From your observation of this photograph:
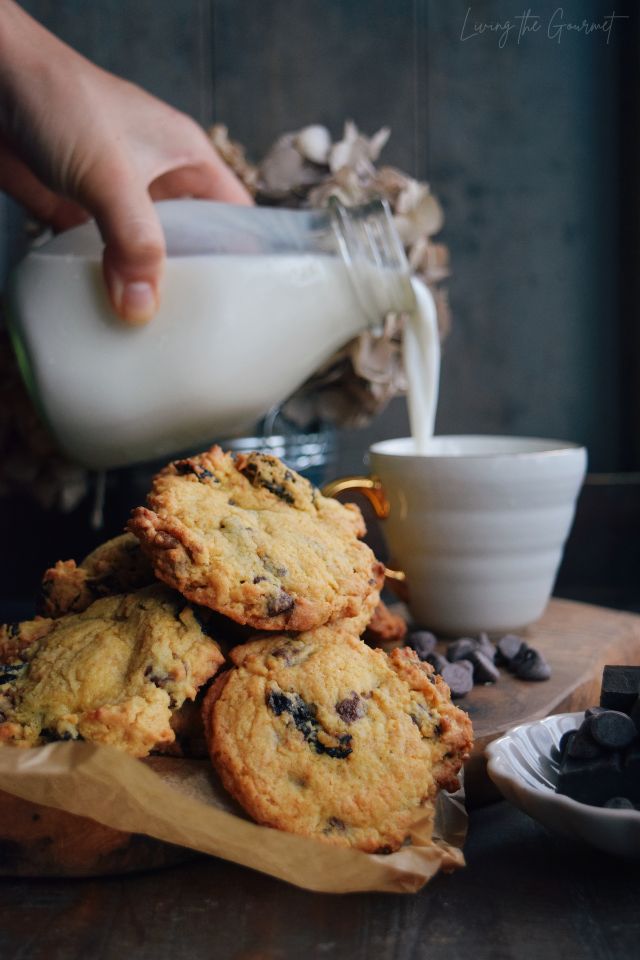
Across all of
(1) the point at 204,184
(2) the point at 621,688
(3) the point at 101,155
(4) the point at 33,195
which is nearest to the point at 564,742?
(2) the point at 621,688

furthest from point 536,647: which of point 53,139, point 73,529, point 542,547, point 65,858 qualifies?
point 73,529

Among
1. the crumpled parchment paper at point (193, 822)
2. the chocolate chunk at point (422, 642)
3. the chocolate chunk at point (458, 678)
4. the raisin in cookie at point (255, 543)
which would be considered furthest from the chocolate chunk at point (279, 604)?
the chocolate chunk at point (422, 642)

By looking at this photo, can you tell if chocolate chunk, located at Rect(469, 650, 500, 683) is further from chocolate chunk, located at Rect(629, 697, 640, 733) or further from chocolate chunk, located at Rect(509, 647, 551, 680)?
chocolate chunk, located at Rect(629, 697, 640, 733)

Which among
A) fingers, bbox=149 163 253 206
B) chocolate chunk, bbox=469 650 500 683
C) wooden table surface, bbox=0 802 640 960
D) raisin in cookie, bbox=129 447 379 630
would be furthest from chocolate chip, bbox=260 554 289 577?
fingers, bbox=149 163 253 206

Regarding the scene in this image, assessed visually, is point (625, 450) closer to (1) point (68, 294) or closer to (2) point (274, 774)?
(1) point (68, 294)

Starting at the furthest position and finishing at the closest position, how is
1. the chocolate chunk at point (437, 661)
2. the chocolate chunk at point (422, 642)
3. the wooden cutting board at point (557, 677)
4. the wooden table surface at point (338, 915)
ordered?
the chocolate chunk at point (422, 642) < the chocolate chunk at point (437, 661) < the wooden cutting board at point (557, 677) < the wooden table surface at point (338, 915)

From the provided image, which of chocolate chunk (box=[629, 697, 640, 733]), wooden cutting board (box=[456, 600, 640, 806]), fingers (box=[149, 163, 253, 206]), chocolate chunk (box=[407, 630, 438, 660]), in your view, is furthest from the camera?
fingers (box=[149, 163, 253, 206])

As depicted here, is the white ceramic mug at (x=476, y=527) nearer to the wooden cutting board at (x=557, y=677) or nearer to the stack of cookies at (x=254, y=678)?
the wooden cutting board at (x=557, y=677)
